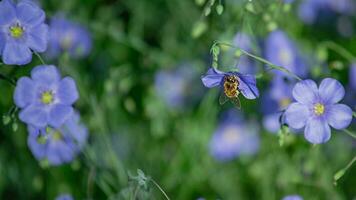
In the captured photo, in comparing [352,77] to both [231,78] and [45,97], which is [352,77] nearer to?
[231,78]

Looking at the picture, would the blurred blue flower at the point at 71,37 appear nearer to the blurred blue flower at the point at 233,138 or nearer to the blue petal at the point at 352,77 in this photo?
the blurred blue flower at the point at 233,138

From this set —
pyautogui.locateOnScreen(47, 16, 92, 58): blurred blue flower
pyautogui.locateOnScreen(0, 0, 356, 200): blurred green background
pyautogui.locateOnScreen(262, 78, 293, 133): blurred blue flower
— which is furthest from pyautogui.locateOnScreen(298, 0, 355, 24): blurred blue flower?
pyautogui.locateOnScreen(47, 16, 92, 58): blurred blue flower

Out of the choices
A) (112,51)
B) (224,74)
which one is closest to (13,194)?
(112,51)

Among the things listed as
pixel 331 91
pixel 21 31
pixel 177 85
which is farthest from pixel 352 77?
pixel 21 31

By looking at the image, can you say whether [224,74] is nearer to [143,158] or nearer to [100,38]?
[143,158]

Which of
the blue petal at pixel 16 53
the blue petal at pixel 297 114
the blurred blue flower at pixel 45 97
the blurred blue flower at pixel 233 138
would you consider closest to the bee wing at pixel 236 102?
the blue petal at pixel 297 114

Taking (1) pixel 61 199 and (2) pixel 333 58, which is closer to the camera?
(1) pixel 61 199
